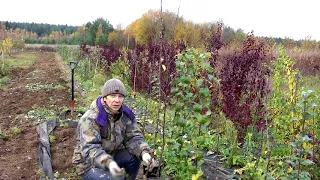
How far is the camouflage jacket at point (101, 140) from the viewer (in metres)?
3.10

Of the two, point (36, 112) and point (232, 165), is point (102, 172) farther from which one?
point (36, 112)

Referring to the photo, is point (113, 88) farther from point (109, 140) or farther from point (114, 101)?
point (109, 140)

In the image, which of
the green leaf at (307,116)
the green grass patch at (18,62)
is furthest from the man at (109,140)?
the green grass patch at (18,62)

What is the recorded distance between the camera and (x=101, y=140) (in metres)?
3.36

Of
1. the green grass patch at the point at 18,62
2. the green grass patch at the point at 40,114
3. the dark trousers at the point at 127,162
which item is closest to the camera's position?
the dark trousers at the point at 127,162

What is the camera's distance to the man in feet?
10.2

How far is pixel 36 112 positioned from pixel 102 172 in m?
5.22

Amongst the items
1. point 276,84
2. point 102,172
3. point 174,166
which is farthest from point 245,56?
point 102,172

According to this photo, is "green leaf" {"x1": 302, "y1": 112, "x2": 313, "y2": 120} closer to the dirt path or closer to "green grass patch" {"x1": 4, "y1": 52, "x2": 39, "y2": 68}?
the dirt path

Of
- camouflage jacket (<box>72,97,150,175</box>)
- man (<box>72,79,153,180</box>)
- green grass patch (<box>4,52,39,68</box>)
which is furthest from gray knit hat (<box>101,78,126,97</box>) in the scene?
green grass patch (<box>4,52,39,68</box>)

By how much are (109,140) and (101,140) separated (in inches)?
3.6

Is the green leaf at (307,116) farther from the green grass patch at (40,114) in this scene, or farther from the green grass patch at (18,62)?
the green grass patch at (18,62)

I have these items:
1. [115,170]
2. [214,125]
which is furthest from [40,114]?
[115,170]

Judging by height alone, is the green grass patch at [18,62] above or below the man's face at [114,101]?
below
